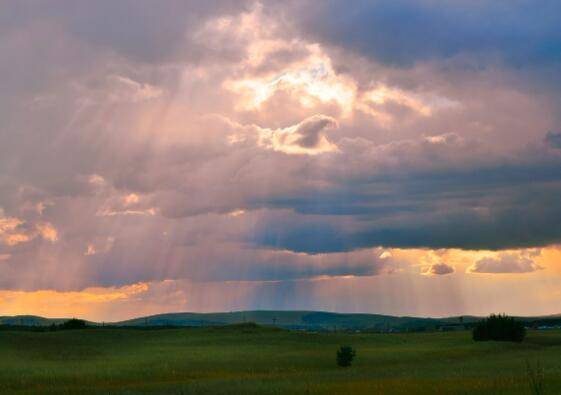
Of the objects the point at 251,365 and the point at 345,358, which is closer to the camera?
the point at 251,365

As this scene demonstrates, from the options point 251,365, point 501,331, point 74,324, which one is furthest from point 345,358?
point 74,324

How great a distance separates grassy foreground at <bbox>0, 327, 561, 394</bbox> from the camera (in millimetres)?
46438

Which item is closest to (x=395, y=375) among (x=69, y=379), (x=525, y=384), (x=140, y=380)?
(x=525, y=384)

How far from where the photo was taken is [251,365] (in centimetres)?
7406

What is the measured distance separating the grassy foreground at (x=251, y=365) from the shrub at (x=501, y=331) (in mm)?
1702

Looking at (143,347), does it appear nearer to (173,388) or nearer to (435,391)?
(173,388)

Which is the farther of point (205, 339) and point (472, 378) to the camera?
point (205, 339)

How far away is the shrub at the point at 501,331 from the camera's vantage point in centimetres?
10631

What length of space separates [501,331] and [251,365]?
150ft

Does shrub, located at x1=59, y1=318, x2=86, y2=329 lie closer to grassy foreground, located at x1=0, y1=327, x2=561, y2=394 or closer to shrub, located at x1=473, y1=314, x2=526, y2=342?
grassy foreground, located at x1=0, y1=327, x2=561, y2=394

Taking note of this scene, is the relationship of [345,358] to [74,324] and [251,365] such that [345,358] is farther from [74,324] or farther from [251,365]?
[74,324]

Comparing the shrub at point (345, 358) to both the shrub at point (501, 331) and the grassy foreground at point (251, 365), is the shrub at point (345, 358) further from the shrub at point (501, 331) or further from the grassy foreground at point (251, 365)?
the shrub at point (501, 331)

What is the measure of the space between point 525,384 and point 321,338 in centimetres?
7916

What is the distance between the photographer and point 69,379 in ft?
198
